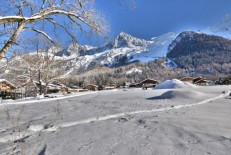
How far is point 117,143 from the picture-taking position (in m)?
4.59

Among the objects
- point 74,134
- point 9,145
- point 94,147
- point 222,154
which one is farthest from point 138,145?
point 9,145

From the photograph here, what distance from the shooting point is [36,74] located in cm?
4653

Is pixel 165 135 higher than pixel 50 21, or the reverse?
pixel 50 21

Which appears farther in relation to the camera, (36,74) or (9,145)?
(36,74)

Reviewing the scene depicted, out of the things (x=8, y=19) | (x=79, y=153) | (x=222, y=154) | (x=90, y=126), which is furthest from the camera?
(x=8, y=19)

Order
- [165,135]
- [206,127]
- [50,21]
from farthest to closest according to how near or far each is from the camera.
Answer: [50,21]
[206,127]
[165,135]

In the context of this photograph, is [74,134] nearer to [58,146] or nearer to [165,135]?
[58,146]

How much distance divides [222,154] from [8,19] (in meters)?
6.21

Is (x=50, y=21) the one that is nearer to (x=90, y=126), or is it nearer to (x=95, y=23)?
(x=95, y=23)

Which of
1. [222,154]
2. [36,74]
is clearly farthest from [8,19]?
[36,74]

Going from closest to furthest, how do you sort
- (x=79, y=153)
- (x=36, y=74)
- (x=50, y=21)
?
(x=79, y=153) < (x=50, y=21) < (x=36, y=74)

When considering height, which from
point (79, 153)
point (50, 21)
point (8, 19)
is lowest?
point (79, 153)

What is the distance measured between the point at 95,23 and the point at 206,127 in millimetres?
7030

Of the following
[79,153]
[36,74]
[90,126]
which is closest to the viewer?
[79,153]
